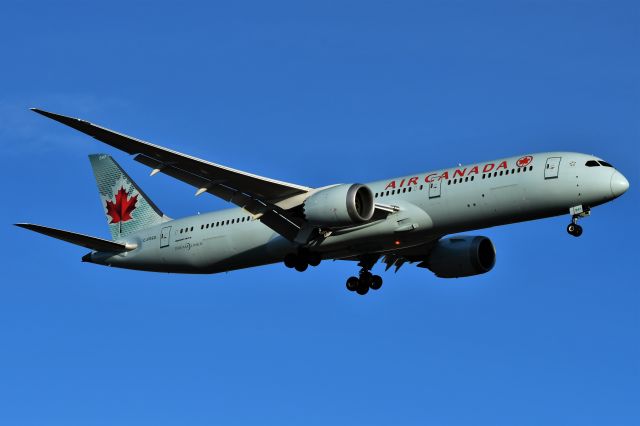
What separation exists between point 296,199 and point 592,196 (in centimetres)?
1059

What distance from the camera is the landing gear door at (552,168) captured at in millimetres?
41812

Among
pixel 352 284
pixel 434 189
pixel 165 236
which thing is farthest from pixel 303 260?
pixel 165 236

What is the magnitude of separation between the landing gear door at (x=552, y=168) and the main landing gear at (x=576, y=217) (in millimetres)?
1318

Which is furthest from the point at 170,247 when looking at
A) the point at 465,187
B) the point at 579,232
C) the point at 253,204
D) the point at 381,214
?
the point at 579,232

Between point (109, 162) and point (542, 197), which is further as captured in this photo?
point (109, 162)

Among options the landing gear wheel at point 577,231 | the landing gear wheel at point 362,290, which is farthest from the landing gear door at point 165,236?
the landing gear wheel at point 577,231

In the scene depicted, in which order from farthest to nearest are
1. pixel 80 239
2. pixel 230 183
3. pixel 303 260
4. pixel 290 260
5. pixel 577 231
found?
pixel 80 239 < pixel 290 260 < pixel 303 260 < pixel 230 183 < pixel 577 231

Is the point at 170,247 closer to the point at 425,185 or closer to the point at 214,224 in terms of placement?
the point at 214,224

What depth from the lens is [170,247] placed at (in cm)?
4962

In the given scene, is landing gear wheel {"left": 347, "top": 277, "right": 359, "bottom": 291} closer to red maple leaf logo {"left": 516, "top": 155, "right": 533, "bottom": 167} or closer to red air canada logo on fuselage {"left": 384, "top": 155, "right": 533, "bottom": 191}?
red air canada logo on fuselage {"left": 384, "top": 155, "right": 533, "bottom": 191}

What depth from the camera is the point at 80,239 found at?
4881 centimetres

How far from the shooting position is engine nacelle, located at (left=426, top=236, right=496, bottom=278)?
162 ft

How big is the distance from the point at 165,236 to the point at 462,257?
1219 cm

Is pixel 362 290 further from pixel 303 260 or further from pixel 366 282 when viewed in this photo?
pixel 303 260
